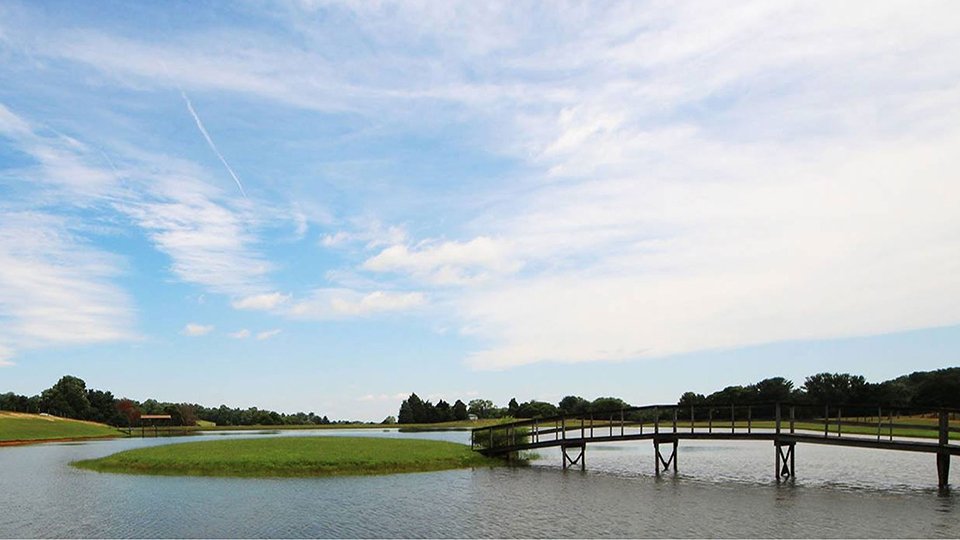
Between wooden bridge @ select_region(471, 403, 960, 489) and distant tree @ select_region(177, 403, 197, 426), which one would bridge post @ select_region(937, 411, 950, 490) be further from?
distant tree @ select_region(177, 403, 197, 426)

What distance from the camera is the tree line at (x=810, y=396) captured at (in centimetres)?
12462

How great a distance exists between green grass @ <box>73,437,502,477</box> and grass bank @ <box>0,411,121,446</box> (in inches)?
1944

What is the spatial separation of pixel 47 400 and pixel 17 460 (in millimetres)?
115989

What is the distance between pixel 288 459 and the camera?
1810 inches

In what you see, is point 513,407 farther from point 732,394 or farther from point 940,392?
point 940,392

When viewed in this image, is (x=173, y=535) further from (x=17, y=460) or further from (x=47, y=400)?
(x=47, y=400)

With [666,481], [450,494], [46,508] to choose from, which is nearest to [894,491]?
[666,481]

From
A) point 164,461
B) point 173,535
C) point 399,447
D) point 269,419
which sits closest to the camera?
point 173,535

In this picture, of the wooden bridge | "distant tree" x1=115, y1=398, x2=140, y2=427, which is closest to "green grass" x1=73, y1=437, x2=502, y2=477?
the wooden bridge

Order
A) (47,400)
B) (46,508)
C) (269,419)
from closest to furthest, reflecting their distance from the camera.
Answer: (46,508) < (47,400) < (269,419)

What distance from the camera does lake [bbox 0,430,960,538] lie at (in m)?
27.2

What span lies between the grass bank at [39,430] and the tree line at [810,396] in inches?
2516

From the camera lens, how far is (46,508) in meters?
32.5

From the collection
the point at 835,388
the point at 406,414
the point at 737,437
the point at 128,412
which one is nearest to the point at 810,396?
the point at 835,388
